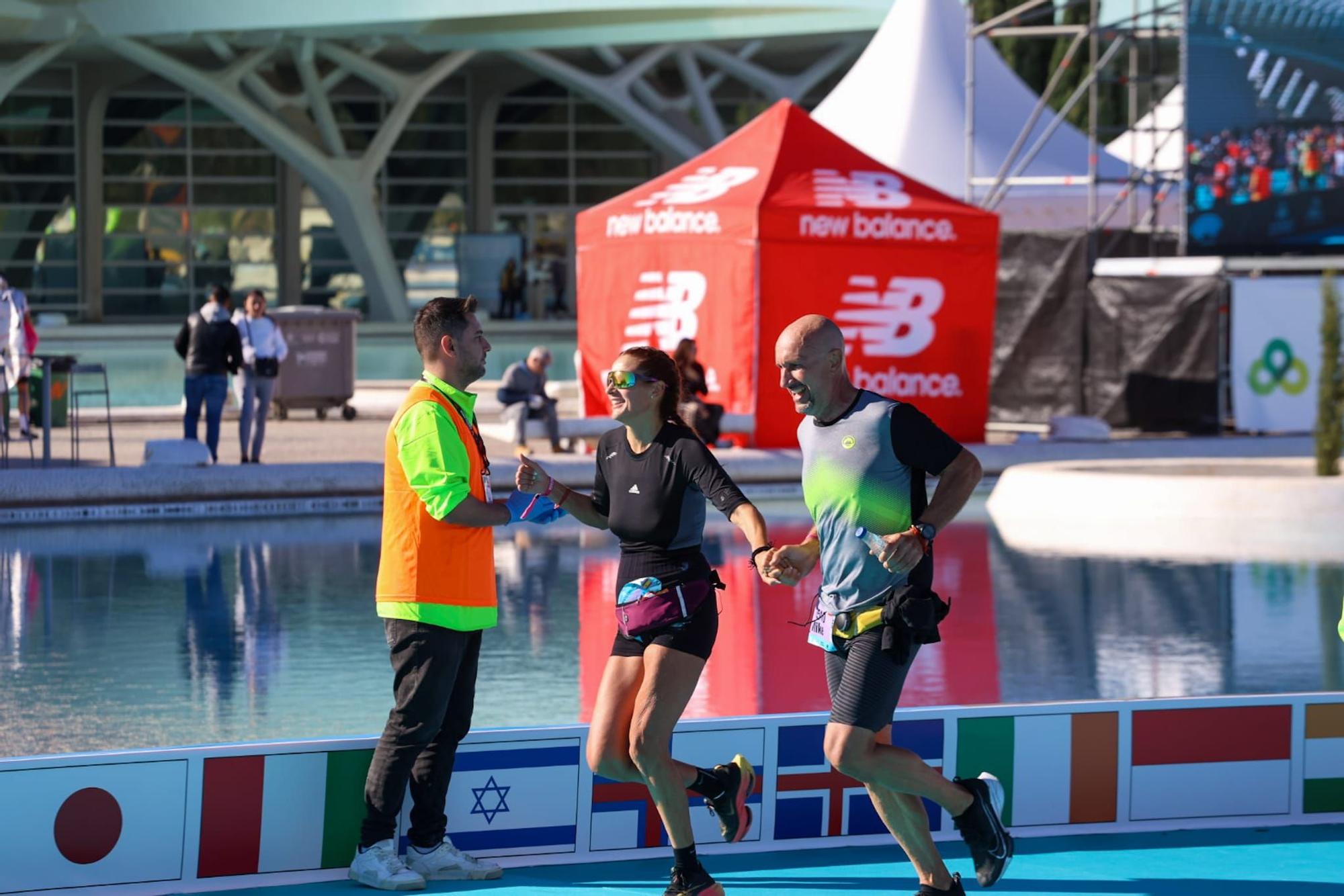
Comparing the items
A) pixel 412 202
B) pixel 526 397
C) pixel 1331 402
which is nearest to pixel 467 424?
pixel 1331 402

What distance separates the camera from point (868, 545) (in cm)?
543

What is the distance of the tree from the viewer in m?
16.0

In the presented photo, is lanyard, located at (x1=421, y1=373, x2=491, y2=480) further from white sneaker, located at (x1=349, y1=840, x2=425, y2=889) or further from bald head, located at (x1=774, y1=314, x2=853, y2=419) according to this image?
white sneaker, located at (x1=349, y1=840, x2=425, y2=889)

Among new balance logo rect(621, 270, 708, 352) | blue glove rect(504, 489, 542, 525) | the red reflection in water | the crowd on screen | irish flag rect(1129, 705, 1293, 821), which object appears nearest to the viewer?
blue glove rect(504, 489, 542, 525)

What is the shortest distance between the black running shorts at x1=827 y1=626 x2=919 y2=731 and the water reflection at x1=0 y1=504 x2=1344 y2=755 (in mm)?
3230

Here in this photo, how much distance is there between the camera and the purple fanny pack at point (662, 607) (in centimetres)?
573

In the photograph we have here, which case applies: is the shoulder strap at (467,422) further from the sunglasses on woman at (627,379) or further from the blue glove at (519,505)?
the sunglasses on woman at (627,379)

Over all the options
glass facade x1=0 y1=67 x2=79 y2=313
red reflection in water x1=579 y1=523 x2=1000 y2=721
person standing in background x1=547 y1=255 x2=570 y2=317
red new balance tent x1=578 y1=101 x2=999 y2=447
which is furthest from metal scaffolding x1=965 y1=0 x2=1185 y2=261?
glass facade x1=0 y1=67 x2=79 y2=313

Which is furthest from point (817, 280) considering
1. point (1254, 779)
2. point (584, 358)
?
point (1254, 779)

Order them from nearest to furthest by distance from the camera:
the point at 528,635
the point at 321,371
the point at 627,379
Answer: the point at 627,379, the point at 528,635, the point at 321,371

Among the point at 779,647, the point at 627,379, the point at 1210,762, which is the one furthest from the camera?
the point at 779,647

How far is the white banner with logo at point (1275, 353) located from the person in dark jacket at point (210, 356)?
1050 centimetres

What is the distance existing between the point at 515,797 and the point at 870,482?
1.69 m

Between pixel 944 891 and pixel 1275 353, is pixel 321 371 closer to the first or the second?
pixel 1275 353
